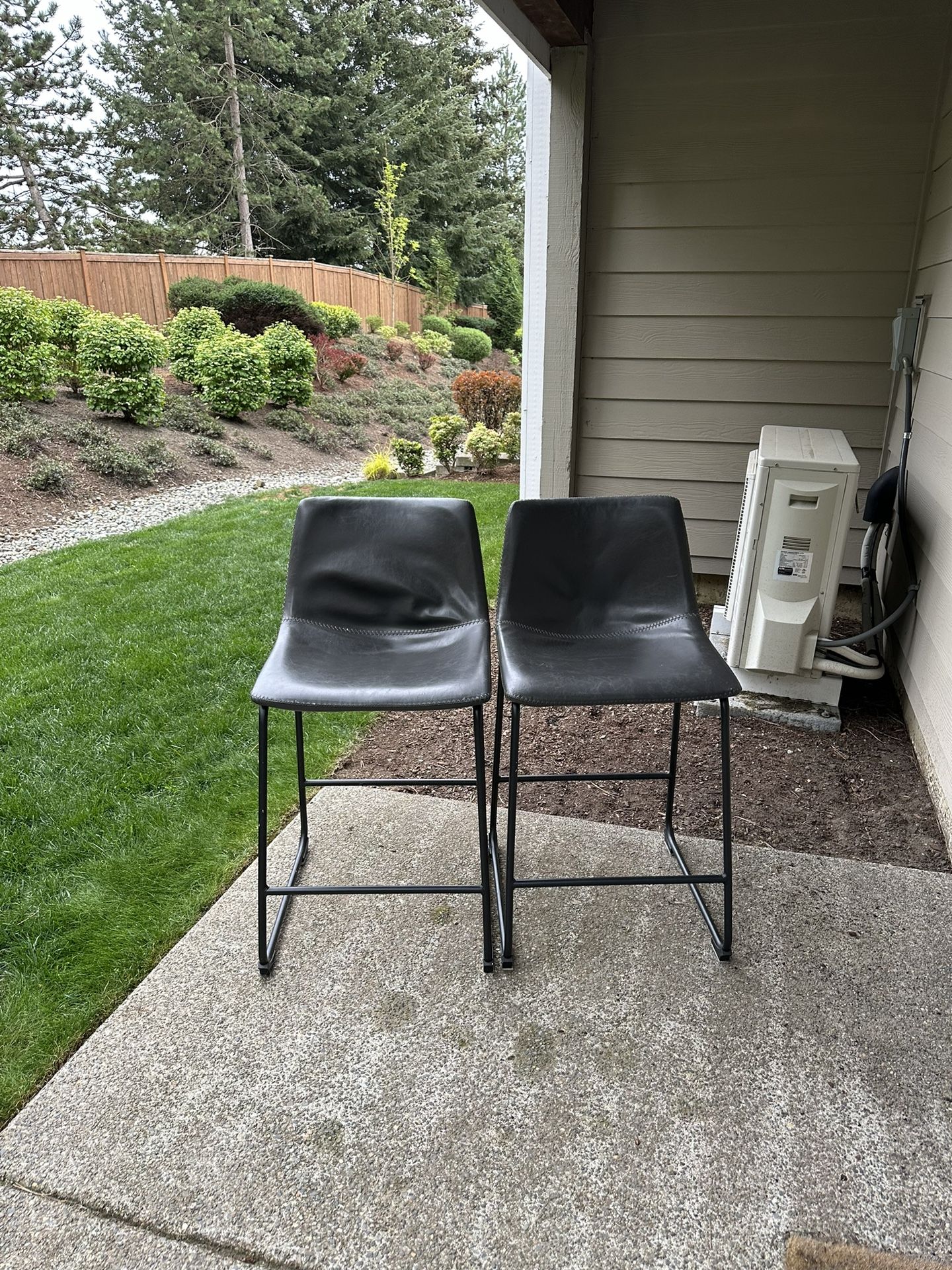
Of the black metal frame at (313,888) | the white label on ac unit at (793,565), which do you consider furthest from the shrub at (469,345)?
the black metal frame at (313,888)

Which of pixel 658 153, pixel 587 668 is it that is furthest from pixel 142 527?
pixel 587 668

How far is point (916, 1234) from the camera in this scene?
4.06 feet

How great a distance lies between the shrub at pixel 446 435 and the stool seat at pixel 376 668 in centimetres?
621

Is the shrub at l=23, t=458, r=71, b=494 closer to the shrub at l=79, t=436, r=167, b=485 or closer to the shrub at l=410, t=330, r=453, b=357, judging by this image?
the shrub at l=79, t=436, r=167, b=485

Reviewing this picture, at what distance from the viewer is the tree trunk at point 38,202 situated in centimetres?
1658

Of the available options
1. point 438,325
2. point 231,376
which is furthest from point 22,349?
point 438,325

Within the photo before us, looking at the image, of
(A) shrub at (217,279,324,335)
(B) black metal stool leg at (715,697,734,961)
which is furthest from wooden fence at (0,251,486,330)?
(B) black metal stool leg at (715,697,734,961)

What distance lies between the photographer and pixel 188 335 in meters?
10.3

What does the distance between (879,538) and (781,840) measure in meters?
1.44

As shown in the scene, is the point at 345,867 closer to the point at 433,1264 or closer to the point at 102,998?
the point at 102,998

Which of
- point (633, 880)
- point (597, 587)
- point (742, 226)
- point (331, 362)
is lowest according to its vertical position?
point (633, 880)

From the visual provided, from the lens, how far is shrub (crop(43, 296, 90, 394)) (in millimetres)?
8312

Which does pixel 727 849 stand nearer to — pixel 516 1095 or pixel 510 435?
pixel 516 1095

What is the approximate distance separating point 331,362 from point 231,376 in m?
3.32
